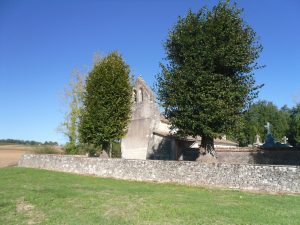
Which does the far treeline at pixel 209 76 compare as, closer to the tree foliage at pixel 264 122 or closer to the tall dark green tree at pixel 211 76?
the tall dark green tree at pixel 211 76

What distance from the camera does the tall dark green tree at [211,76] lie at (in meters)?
21.2

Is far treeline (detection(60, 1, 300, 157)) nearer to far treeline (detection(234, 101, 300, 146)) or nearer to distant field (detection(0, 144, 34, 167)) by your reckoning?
distant field (detection(0, 144, 34, 167))

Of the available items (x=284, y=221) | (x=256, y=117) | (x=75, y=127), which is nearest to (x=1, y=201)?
(x=284, y=221)

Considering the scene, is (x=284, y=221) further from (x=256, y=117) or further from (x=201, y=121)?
(x=256, y=117)

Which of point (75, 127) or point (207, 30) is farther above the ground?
point (207, 30)

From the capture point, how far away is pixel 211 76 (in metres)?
21.2

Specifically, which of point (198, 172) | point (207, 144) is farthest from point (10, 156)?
point (198, 172)

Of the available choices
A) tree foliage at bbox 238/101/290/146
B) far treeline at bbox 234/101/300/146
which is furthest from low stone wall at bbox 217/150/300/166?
tree foliage at bbox 238/101/290/146

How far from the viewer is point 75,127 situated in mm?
43312

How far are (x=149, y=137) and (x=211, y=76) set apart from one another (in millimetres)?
14263

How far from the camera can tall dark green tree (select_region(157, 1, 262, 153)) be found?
69.7 ft

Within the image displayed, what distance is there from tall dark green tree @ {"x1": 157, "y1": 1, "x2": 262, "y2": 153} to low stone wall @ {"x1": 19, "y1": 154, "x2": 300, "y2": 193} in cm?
272

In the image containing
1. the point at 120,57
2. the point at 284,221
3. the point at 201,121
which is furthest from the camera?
the point at 120,57

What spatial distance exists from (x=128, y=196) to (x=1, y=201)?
5624 mm
